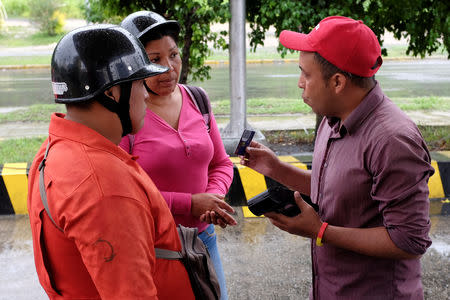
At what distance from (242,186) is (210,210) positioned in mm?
3009

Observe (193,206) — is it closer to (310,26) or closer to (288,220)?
(288,220)

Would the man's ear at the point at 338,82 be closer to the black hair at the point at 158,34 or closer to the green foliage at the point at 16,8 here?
the black hair at the point at 158,34

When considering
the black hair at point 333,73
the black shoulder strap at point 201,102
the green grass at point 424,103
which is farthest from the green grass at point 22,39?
the black hair at point 333,73

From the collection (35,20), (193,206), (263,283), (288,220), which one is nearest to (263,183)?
(263,283)

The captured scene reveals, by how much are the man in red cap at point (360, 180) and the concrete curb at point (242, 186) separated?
10.7ft

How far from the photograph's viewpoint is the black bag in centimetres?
164

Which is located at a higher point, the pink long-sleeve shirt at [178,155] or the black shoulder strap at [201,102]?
the black shoulder strap at [201,102]

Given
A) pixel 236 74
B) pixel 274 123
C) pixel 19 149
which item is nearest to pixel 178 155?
pixel 236 74

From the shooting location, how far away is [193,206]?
229 cm

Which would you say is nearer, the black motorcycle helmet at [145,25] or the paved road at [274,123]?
the black motorcycle helmet at [145,25]

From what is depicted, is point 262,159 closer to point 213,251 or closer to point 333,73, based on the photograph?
point 213,251

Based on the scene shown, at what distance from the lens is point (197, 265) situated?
168cm

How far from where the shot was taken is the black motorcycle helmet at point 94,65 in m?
1.41

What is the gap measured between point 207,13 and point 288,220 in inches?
162
